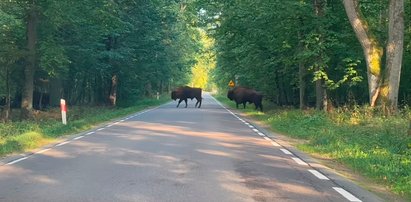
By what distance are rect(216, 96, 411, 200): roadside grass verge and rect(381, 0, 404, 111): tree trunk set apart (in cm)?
79

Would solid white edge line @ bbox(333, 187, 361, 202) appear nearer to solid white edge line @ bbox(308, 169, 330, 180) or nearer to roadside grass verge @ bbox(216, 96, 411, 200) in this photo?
roadside grass verge @ bbox(216, 96, 411, 200)

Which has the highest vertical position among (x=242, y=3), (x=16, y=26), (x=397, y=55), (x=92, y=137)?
(x=242, y=3)

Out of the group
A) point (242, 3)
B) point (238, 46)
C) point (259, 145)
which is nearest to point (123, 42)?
point (238, 46)

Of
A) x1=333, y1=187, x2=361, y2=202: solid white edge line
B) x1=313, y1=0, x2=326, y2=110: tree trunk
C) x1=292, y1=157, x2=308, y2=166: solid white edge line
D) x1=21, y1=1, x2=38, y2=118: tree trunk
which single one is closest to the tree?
x1=313, y1=0, x2=326, y2=110: tree trunk

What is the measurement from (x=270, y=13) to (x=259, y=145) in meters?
10.4

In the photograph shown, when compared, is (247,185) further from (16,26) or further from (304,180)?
(16,26)

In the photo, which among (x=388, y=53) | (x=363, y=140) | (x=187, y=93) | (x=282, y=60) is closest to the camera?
(x=363, y=140)

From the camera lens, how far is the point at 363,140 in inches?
531

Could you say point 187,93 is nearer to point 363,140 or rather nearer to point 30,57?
point 30,57

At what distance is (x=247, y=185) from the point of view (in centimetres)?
823

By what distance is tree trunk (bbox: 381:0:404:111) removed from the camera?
18000mm

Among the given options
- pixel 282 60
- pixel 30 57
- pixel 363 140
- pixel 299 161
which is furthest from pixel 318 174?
pixel 30 57

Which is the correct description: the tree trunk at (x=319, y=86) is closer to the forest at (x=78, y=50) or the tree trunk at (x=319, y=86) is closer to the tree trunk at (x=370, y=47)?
the tree trunk at (x=370, y=47)

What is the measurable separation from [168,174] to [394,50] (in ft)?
40.2
